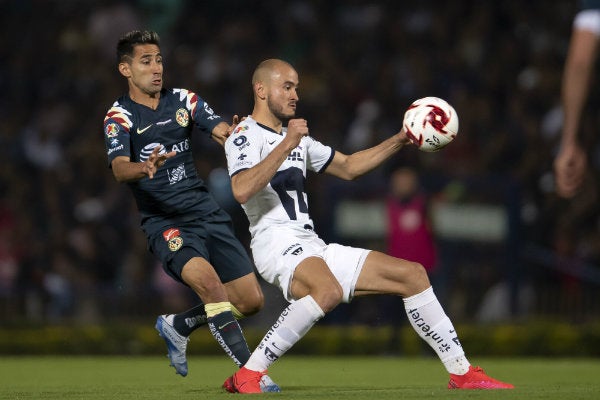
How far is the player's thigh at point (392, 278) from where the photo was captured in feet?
27.6

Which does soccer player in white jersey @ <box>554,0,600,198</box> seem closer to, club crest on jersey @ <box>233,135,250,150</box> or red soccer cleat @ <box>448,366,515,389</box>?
red soccer cleat @ <box>448,366,515,389</box>

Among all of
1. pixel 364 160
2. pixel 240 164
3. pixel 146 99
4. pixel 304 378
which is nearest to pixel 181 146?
pixel 146 99

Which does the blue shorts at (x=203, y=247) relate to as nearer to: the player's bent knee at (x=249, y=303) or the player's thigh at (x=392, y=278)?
the player's bent knee at (x=249, y=303)

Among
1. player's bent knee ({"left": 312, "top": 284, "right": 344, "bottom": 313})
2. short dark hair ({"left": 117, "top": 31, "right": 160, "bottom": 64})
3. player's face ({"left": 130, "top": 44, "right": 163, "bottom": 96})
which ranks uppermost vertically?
short dark hair ({"left": 117, "top": 31, "right": 160, "bottom": 64})

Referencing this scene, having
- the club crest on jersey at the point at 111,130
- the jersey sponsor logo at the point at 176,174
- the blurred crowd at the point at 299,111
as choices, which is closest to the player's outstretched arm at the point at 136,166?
the club crest on jersey at the point at 111,130

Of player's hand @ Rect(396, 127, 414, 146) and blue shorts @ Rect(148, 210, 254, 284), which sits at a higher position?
player's hand @ Rect(396, 127, 414, 146)

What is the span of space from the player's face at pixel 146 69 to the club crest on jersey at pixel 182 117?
23 cm

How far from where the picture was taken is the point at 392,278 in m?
8.46

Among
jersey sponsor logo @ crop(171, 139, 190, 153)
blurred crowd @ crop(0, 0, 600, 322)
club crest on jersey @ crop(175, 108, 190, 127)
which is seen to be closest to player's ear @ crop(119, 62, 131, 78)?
club crest on jersey @ crop(175, 108, 190, 127)

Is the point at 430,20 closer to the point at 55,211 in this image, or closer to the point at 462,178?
the point at 462,178

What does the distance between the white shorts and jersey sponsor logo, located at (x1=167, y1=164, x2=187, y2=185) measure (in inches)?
42.6

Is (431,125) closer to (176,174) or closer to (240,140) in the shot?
(240,140)

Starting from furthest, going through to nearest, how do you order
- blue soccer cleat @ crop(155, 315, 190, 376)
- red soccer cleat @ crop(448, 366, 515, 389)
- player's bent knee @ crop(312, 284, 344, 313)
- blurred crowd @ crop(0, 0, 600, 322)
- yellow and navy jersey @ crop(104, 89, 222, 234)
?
blurred crowd @ crop(0, 0, 600, 322) → blue soccer cleat @ crop(155, 315, 190, 376) → yellow and navy jersey @ crop(104, 89, 222, 234) → red soccer cleat @ crop(448, 366, 515, 389) → player's bent knee @ crop(312, 284, 344, 313)

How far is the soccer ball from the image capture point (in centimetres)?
861
